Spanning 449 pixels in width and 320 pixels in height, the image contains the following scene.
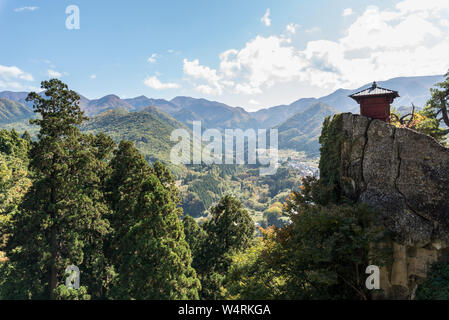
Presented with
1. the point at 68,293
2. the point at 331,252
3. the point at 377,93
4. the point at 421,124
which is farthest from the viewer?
the point at 421,124

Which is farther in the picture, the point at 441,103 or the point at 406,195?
the point at 441,103

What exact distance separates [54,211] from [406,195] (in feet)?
71.3

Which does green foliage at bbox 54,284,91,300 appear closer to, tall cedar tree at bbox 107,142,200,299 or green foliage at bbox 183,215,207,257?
tall cedar tree at bbox 107,142,200,299

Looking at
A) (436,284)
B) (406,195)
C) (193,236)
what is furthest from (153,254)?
(406,195)

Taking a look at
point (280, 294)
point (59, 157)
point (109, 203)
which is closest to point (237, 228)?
point (280, 294)

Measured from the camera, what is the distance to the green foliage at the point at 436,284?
11.4 meters

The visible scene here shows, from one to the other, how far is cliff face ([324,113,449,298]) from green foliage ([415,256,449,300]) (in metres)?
0.36

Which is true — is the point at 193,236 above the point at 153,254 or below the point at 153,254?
below

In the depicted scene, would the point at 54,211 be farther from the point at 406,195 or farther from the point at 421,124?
the point at 421,124

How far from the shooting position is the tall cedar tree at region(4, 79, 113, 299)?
16438 millimetres

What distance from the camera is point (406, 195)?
1403cm

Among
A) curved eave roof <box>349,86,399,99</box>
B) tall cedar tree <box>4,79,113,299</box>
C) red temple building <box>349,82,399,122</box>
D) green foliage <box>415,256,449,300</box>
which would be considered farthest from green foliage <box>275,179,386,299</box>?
tall cedar tree <box>4,79,113,299</box>

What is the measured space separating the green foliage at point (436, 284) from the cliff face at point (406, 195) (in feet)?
1.18

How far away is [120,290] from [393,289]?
15676 millimetres
